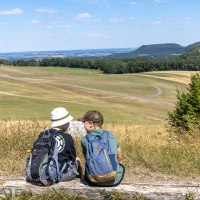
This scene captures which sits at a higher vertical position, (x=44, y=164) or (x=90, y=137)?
(x=90, y=137)

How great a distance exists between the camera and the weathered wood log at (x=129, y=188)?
4.00 meters

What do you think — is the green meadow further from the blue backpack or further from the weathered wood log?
the blue backpack

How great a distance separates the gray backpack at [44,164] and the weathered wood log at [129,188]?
92 mm

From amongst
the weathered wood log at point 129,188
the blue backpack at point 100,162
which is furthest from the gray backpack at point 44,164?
the blue backpack at point 100,162

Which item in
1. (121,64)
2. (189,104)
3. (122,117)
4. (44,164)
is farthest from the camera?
(121,64)

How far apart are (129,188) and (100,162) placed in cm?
45

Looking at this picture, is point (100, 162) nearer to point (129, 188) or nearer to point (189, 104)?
point (129, 188)

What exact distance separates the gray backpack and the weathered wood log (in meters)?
0.09

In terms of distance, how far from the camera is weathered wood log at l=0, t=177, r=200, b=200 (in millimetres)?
4004

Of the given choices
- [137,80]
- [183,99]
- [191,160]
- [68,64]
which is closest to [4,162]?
[191,160]

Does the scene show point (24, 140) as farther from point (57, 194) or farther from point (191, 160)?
point (191, 160)

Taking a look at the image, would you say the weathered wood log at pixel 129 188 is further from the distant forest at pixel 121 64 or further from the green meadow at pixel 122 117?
the distant forest at pixel 121 64

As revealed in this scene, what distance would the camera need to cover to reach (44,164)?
4.32m

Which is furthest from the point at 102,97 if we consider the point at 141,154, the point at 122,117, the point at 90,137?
the point at 90,137
